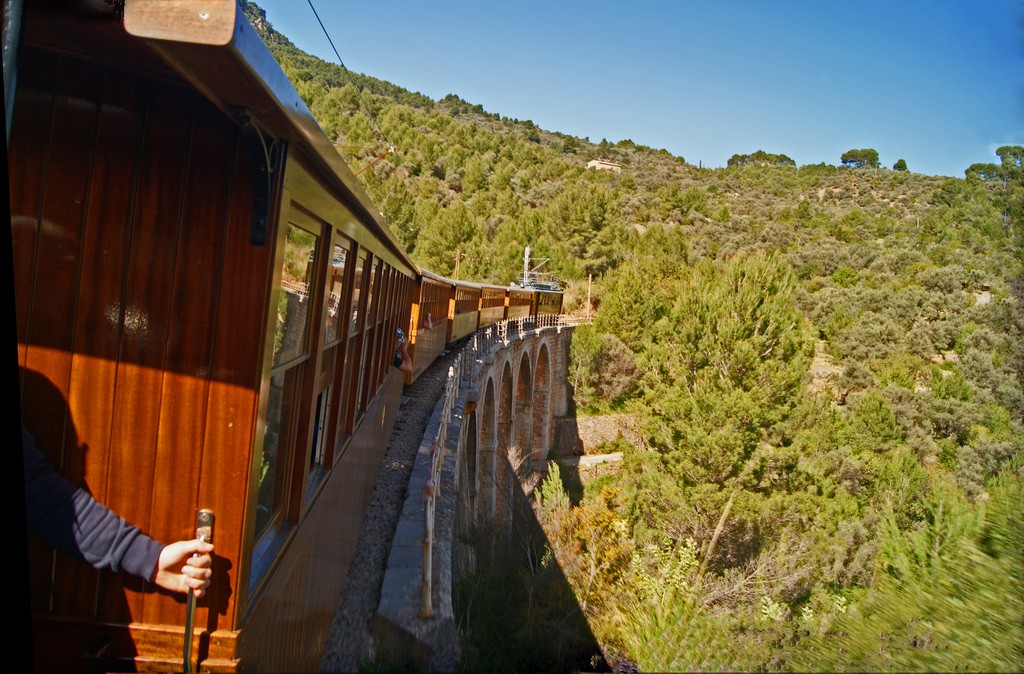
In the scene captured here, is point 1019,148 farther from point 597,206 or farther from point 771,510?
point 597,206

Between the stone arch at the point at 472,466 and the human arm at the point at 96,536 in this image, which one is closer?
the human arm at the point at 96,536

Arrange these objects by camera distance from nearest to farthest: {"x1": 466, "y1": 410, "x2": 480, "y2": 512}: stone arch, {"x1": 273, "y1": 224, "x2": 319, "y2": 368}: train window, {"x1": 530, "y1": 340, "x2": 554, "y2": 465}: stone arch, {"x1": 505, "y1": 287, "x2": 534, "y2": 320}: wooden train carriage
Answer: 1. {"x1": 273, "y1": 224, "x2": 319, "y2": 368}: train window
2. {"x1": 466, "y1": 410, "x2": 480, "y2": 512}: stone arch
3. {"x1": 505, "y1": 287, "x2": 534, "y2": 320}: wooden train carriage
4. {"x1": 530, "y1": 340, "x2": 554, "y2": 465}: stone arch

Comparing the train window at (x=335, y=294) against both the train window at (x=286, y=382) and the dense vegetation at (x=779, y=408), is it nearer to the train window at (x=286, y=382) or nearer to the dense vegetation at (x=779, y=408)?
the train window at (x=286, y=382)

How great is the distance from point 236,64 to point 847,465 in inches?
833

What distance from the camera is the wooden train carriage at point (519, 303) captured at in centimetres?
2380

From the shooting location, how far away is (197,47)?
1.07 meters

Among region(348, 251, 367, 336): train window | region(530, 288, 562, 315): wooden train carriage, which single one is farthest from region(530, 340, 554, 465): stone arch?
region(348, 251, 367, 336): train window

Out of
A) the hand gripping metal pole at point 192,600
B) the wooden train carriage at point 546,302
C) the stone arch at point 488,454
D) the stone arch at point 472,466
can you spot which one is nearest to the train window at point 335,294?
the hand gripping metal pole at point 192,600

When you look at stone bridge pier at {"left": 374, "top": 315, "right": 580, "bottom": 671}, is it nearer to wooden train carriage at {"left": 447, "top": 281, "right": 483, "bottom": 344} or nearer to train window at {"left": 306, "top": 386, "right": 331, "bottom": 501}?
wooden train carriage at {"left": 447, "top": 281, "right": 483, "bottom": 344}

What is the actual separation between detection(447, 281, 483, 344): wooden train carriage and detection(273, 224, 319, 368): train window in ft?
38.4

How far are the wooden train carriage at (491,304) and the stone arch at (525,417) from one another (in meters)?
2.28

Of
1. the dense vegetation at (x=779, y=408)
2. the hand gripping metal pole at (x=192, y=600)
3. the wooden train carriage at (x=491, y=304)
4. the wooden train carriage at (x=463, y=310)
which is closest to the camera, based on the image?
the hand gripping metal pole at (x=192, y=600)

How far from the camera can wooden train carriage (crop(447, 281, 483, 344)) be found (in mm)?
14309

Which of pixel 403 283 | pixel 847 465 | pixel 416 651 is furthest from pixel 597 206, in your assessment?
pixel 416 651
